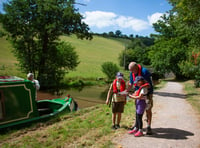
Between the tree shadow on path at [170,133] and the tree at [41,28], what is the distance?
16.9 m

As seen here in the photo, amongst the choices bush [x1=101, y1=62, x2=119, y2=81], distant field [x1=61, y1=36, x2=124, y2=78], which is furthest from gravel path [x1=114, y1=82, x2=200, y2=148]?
distant field [x1=61, y1=36, x2=124, y2=78]

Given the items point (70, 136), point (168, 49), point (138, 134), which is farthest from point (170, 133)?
point (168, 49)

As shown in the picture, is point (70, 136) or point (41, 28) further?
point (41, 28)

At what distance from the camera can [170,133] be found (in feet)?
16.6

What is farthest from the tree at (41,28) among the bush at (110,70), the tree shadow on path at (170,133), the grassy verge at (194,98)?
the tree shadow on path at (170,133)

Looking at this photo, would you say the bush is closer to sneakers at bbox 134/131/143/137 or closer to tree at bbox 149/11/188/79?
tree at bbox 149/11/188/79

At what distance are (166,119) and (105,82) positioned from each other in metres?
21.9

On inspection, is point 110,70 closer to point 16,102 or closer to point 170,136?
point 16,102

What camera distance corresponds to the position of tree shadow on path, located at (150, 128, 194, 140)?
15.6ft

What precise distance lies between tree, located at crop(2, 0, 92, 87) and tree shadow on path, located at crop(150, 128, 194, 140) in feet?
55.4

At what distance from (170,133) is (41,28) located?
61.1ft

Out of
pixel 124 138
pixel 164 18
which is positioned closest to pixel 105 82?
pixel 164 18

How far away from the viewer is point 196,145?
4270 mm

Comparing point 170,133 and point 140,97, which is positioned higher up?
point 140,97
